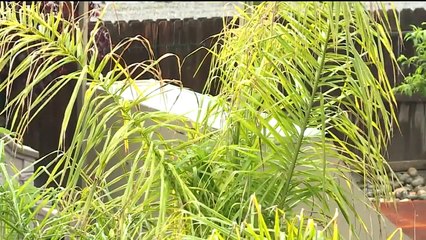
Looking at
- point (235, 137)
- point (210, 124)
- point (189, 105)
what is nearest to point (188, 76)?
point (189, 105)

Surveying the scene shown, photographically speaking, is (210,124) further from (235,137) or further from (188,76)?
(188,76)

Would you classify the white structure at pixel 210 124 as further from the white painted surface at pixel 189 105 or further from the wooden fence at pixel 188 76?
the wooden fence at pixel 188 76

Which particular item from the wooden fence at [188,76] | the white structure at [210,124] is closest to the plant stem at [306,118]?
the white structure at [210,124]

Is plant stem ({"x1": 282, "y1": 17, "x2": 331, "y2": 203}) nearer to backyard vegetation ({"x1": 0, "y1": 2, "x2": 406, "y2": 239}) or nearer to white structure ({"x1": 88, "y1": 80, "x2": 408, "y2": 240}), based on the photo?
backyard vegetation ({"x1": 0, "y1": 2, "x2": 406, "y2": 239})

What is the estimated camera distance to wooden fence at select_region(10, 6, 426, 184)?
215 inches

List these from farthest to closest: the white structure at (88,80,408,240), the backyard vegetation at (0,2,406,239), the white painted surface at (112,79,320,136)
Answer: the white structure at (88,80,408,240) < the white painted surface at (112,79,320,136) < the backyard vegetation at (0,2,406,239)

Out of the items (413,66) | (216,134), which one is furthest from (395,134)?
(216,134)

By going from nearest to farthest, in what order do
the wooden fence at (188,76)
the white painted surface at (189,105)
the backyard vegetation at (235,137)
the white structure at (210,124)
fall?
the backyard vegetation at (235,137) → the white painted surface at (189,105) → the white structure at (210,124) → the wooden fence at (188,76)

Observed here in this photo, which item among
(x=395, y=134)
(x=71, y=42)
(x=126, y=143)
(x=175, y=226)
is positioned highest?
(x=71, y=42)

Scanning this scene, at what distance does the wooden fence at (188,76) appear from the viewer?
5457 millimetres

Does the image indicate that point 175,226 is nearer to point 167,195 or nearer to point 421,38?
point 167,195

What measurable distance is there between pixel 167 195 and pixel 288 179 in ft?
1.16

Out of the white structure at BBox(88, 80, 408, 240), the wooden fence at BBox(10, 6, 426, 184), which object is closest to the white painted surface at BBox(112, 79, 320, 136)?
the white structure at BBox(88, 80, 408, 240)

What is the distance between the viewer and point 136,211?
2133 millimetres
